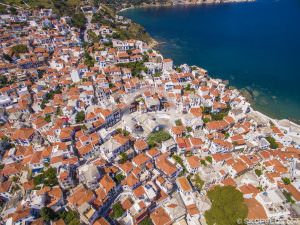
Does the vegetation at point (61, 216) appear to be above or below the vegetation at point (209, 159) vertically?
below

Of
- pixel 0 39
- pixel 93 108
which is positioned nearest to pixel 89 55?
pixel 93 108

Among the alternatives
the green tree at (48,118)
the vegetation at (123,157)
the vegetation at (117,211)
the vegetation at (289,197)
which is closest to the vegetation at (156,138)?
the vegetation at (123,157)

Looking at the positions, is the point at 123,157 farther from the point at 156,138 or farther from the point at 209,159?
the point at 209,159

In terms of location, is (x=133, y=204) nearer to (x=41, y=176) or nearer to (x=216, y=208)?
(x=216, y=208)

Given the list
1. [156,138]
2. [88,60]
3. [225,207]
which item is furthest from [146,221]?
[88,60]

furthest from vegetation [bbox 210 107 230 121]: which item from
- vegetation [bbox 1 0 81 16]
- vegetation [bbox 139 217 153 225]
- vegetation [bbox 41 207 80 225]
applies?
vegetation [bbox 1 0 81 16]

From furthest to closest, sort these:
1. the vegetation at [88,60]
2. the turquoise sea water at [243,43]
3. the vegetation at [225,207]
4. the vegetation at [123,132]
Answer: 1. the turquoise sea water at [243,43]
2. the vegetation at [88,60]
3. the vegetation at [123,132]
4. the vegetation at [225,207]

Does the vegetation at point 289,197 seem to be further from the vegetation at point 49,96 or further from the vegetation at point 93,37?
Answer: the vegetation at point 93,37
